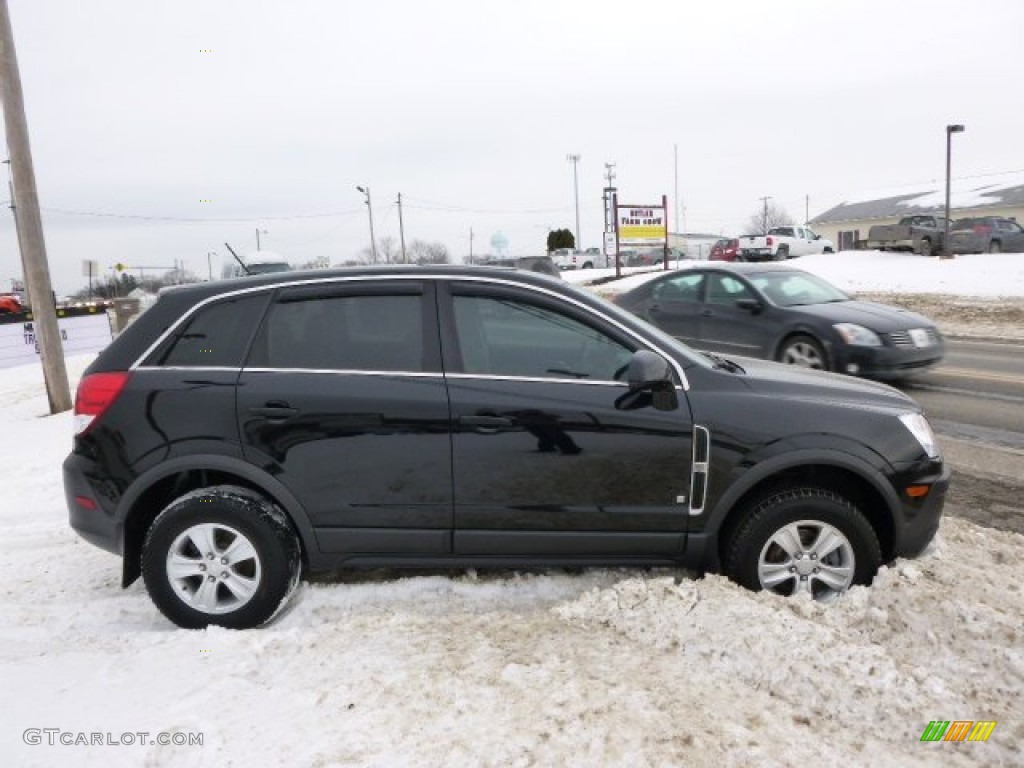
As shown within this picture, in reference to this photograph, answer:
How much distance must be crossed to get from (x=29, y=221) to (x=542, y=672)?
10240 mm

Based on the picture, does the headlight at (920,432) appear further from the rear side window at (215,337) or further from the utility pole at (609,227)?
the utility pole at (609,227)

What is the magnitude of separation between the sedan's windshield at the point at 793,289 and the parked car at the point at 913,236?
79.0ft

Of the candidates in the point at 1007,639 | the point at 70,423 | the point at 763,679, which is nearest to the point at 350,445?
the point at 763,679

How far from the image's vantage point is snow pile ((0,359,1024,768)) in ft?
8.01

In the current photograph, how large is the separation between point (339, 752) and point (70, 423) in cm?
819

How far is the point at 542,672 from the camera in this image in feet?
9.30

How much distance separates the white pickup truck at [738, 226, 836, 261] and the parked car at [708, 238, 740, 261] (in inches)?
10.0

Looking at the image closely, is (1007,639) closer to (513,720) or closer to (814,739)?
(814,739)

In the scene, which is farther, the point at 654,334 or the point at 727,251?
the point at 727,251

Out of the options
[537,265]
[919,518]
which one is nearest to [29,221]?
[537,265]

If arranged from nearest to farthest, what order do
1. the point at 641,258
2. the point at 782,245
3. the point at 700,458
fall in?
1. the point at 700,458
2. the point at 782,245
3. the point at 641,258

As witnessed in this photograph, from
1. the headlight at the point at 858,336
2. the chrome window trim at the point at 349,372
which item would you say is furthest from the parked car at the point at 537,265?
the headlight at the point at 858,336

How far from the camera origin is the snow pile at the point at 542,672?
8.01ft

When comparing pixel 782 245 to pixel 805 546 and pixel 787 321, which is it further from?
pixel 805 546
